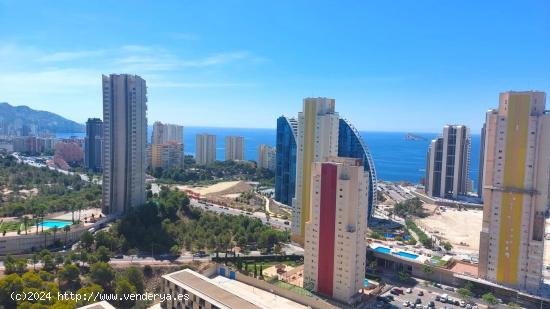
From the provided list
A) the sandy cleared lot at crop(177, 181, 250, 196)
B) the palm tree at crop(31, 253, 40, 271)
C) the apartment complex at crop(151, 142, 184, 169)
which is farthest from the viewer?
the apartment complex at crop(151, 142, 184, 169)

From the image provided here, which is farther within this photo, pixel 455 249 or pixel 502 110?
pixel 455 249

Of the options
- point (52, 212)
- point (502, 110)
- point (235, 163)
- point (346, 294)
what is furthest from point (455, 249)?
point (235, 163)

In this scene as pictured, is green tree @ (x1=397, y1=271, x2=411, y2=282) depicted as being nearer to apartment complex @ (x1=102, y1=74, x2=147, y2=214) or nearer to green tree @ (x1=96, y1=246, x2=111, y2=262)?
green tree @ (x1=96, y1=246, x2=111, y2=262)

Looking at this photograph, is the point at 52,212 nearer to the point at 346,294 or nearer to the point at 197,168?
the point at 346,294

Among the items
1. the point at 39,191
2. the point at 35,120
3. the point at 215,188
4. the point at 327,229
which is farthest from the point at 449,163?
the point at 35,120

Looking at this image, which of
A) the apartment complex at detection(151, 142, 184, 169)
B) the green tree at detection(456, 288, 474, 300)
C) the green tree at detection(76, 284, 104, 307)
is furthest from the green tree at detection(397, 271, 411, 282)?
the apartment complex at detection(151, 142, 184, 169)

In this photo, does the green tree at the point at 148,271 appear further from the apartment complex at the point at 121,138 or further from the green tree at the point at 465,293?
the green tree at the point at 465,293
